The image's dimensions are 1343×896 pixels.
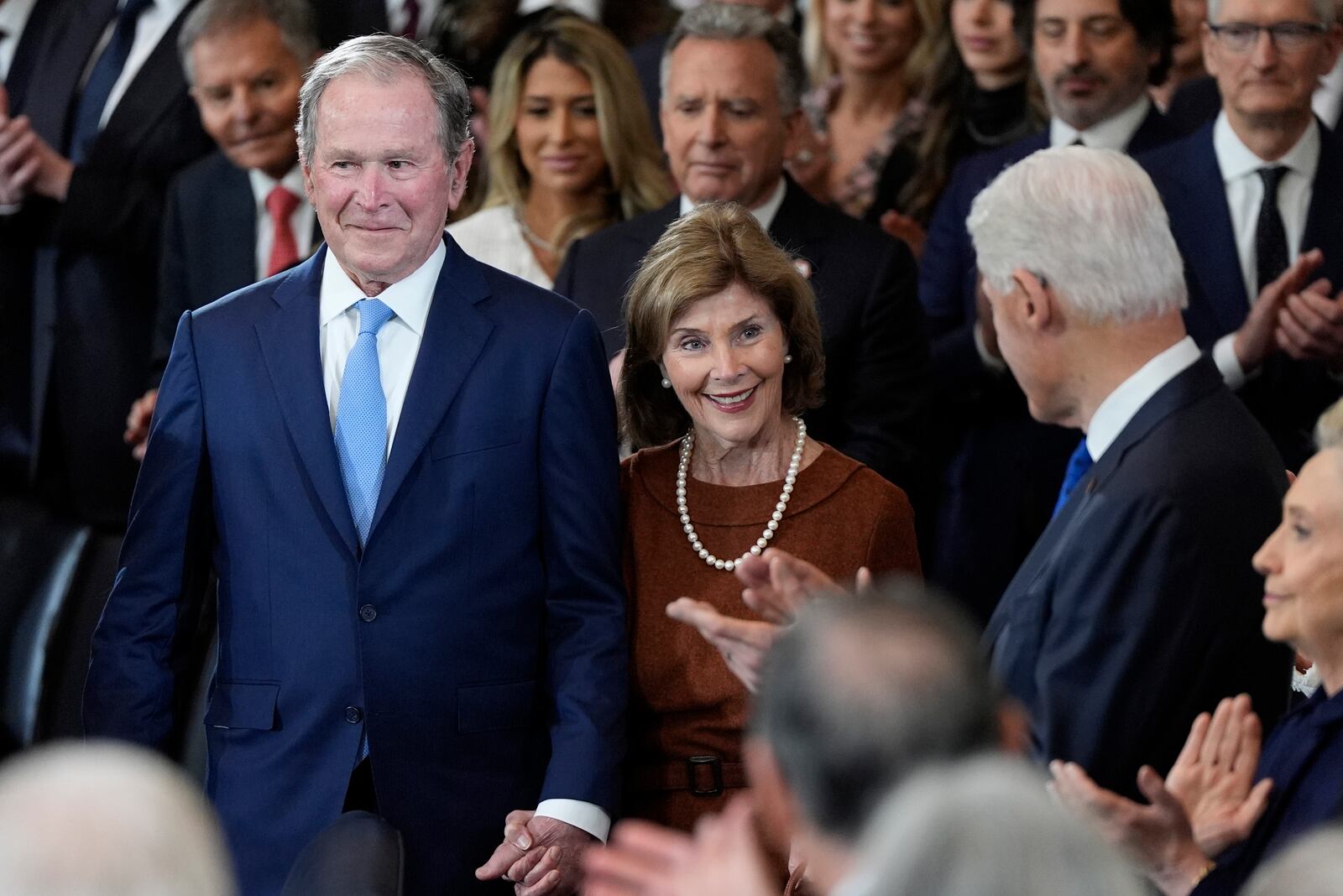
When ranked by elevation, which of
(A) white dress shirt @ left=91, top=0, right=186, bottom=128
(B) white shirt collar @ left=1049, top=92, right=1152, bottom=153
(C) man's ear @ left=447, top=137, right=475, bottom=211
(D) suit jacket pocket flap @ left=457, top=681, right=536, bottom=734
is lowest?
(D) suit jacket pocket flap @ left=457, top=681, right=536, bottom=734

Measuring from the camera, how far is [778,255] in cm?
313

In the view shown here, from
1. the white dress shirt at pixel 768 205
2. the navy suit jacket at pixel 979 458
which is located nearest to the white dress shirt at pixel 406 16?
the white dress shirt at pixel 768 205

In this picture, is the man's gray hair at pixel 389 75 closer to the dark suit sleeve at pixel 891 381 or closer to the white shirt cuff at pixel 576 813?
the white shirt cuff at pixel 576 813

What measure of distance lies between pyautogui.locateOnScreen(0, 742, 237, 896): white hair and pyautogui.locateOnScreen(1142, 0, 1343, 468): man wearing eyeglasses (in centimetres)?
294

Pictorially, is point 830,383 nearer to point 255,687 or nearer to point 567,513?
point 567,513

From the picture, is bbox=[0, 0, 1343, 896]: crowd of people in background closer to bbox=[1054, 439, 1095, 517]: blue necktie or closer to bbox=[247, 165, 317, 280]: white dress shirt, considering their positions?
bbox=[1054, 439, 1095, 517]: blue necktie

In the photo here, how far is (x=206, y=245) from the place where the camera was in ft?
15.4

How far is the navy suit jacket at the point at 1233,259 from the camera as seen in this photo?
398cm

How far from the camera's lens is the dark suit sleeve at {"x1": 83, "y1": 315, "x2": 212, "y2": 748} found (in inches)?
110

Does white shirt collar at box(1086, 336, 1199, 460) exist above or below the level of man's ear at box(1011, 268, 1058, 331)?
below

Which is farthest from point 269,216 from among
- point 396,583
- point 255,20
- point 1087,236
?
point 1087,236

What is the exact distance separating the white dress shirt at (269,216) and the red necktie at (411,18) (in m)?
0.77

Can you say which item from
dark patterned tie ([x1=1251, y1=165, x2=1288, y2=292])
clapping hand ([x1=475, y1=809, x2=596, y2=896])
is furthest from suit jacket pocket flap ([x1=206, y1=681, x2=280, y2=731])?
dark patterned tie ([x1=1251, y1=165, x2=1288, y2=292])

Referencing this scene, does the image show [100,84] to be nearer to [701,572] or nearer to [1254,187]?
[701,572]
